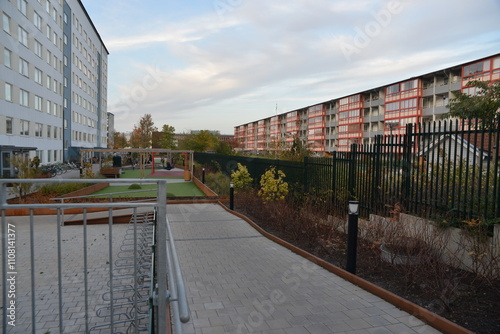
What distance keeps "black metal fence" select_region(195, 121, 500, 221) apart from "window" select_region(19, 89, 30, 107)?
2947cm

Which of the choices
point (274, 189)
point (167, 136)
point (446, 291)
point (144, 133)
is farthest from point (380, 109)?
point (446, 291)

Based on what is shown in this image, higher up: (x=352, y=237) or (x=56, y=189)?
(x=352, y=237)

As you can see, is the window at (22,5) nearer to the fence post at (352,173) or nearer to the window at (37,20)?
the window at (37,20)

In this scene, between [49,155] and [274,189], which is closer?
[274,189]

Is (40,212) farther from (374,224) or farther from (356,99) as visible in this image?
(356,99)

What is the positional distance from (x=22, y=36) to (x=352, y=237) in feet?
114

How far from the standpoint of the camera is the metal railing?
2617mm

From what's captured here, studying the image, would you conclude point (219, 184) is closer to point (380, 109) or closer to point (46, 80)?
point (46, 80)

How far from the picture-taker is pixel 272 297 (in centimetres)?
484

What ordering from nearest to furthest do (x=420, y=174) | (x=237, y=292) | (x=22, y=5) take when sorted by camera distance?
(x=237, y=292), (x=420, y=174), (x=22, y=5)

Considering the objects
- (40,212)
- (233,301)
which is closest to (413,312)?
(233,301)

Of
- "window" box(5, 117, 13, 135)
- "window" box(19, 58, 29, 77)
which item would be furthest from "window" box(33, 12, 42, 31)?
"window" box(5, 117, 13, 135)

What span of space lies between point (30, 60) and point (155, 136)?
46.9m

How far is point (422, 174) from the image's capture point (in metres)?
6.25
